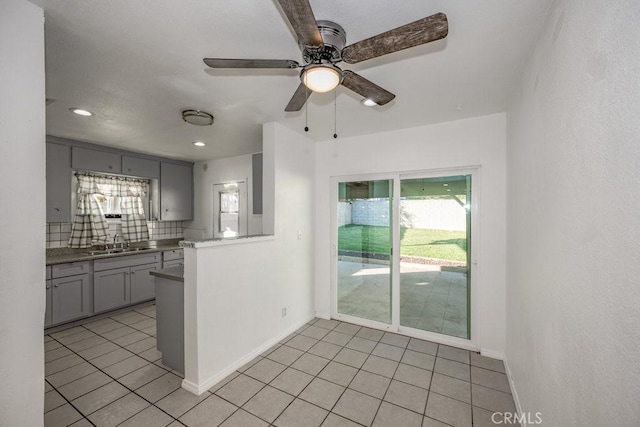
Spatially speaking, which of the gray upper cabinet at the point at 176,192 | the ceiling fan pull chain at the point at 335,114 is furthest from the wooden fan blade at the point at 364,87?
the gray upper cabinet at the point at 176,192

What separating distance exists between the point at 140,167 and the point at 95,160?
Answer: 2.04 ft

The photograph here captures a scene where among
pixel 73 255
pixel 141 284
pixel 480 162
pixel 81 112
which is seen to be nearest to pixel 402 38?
pixel 480 162

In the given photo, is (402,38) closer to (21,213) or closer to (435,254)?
(21,213)

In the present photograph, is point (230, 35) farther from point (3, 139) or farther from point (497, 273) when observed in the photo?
point (497, 273)

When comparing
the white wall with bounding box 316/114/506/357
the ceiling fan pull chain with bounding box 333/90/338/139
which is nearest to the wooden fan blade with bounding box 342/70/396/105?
the ceiling fan pull chain with bounding box 333/90/338/139

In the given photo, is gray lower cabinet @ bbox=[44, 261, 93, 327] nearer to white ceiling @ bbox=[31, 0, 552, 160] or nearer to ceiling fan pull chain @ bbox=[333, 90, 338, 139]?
white ceiling @ bbox=[31, 0, 552, 160]

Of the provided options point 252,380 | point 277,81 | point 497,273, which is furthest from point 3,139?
point 497,273

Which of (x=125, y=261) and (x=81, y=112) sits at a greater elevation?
(x=81, y=112)

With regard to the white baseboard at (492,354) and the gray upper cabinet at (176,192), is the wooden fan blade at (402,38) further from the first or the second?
the gray upper cabinet at (176,192)

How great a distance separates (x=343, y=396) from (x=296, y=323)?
4.39 feet

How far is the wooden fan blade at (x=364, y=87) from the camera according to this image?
1.43 m

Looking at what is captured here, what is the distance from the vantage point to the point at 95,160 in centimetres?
386

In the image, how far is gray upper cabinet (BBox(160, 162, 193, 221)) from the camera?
15.6 feet

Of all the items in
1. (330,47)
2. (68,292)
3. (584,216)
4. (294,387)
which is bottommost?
(294,387)
